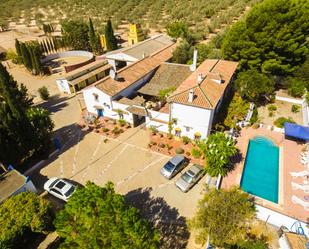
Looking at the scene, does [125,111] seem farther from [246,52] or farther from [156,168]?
[246,52]

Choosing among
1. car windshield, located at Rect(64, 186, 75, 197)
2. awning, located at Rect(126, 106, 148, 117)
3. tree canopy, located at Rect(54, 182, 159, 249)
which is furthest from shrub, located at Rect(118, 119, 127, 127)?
tree canopy, located at Rect(54, 182, 159, 249)

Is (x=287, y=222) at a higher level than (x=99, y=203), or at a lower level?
lower

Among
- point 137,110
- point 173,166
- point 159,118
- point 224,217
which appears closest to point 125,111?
point 137,110

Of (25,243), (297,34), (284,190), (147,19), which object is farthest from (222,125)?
(147,19)

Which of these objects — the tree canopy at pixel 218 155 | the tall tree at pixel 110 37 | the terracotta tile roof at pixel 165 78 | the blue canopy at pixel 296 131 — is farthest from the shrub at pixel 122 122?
the tall tree at pixel 110 37

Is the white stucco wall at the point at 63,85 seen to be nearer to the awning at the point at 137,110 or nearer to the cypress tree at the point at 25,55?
the cypress tree at the point at 25,55

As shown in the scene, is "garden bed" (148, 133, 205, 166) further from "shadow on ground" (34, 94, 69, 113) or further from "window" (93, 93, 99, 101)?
"shadow on ground" (34, 94, 69, 113)

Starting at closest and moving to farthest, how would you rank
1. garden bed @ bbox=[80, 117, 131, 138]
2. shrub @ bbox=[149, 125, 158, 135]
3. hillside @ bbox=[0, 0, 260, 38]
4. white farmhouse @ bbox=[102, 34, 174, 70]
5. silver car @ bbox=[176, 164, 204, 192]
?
silver car @ bbox=[176, 164, 204, 192] < shrub @ bbox=[149, 125, 158, 135] < garden bed @ bbox=[80, 117, 131, 138] < white farmhouse @ bbox=[102, 34, 174, 70] < hillside @ bbox=[0, 0, 260, 38]
